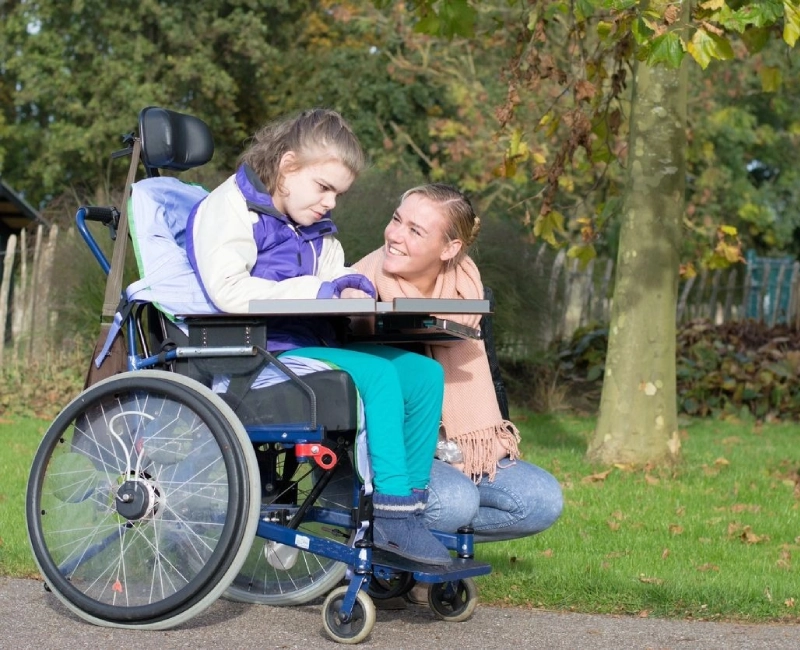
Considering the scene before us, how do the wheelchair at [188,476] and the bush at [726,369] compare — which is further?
the bush at [726,369]

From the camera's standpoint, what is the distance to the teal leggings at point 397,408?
12.3ft

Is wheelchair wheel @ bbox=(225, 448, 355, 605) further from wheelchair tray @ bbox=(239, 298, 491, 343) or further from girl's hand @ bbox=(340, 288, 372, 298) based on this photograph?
girl's hand @ bbox=(340, 288, 372, 298)

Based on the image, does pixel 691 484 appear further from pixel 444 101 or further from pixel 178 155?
pixel 444 101

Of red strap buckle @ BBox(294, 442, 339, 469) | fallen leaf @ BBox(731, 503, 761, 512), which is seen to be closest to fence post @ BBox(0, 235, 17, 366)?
fallen leaf @ BBox(731, 503, 761, 512)

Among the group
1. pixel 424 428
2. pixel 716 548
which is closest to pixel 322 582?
pixel 424 428

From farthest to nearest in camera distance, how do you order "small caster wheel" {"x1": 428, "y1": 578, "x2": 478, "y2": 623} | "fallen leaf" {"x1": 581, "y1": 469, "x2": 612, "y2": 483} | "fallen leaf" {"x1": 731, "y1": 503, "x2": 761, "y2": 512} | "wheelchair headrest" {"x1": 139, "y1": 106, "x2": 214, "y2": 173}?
"fallen leaf" {"x1": 581, "y1": 469, "x2": 612, "y2": 483}
"fallen leaf" {"x1": 731, "y1": 503, "x2": 761, "y2": 512}
"wheelchair headrest" {"x1": 139, "y1": 106, "x2": 214, "y2": 173}
"small caster wheel" {"x1": 428, "y1": 578, "x2": 478, "y2": 623}

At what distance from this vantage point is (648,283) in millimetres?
7926

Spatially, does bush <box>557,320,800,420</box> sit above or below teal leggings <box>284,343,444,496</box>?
Result: below

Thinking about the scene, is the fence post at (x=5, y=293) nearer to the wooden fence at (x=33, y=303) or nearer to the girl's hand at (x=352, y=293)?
the wooden fence at (x=33, y=303)

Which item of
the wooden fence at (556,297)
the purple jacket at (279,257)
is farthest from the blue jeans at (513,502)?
the wooden fence at (556,297)

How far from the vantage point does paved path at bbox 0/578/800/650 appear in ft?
12.7

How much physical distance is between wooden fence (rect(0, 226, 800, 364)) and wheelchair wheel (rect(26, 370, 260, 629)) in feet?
26.0

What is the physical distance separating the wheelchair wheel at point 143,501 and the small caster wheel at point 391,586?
0.72 metres

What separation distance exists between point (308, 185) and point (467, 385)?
858mm
